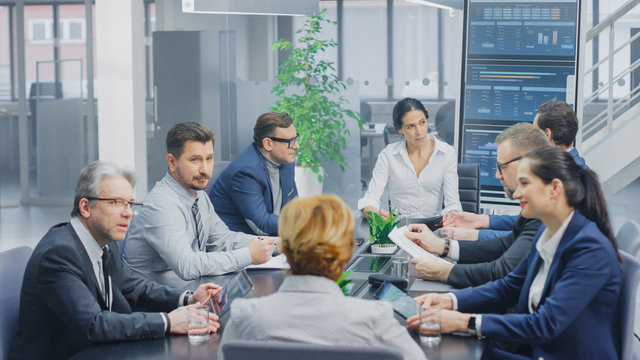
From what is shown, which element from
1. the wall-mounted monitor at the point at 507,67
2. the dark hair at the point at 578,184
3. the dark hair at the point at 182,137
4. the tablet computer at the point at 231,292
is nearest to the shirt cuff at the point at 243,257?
the tablet computer at the point at 231,292

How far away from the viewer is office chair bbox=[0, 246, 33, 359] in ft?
7.90

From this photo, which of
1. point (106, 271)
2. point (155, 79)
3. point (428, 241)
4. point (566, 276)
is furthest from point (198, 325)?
point (155, 79)

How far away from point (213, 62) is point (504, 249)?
4725mm

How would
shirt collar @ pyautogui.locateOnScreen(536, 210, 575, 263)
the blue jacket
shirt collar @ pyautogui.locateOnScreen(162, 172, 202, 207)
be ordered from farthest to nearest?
the blue jacket
shirt collar @ pyautogui.locateOnScreen(162, 172, 202, 207)
shirt collar @ pyautogui.locateOnScreen(536, 210, 575, 263)

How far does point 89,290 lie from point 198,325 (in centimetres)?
42

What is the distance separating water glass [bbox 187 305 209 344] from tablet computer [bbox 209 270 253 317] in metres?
0.22

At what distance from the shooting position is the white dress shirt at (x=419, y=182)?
4848 mm

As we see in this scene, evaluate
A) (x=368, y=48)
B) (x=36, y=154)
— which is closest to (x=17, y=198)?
(x=36, y=154)

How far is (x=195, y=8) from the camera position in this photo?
3148 millimetres

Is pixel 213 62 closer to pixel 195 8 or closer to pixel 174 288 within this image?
pixel 195 8

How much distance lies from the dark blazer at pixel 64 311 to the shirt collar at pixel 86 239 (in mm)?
35

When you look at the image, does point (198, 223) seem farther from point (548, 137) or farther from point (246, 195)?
point (548, 137)

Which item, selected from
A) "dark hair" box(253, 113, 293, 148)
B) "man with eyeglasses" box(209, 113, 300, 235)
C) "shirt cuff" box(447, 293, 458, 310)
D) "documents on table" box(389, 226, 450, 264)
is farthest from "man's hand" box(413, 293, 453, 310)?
"dark hair" box(253, 113, 293, 148)

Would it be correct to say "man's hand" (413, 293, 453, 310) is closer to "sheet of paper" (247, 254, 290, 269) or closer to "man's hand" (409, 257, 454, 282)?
"man's hand" (409, 257, 454, 282)
